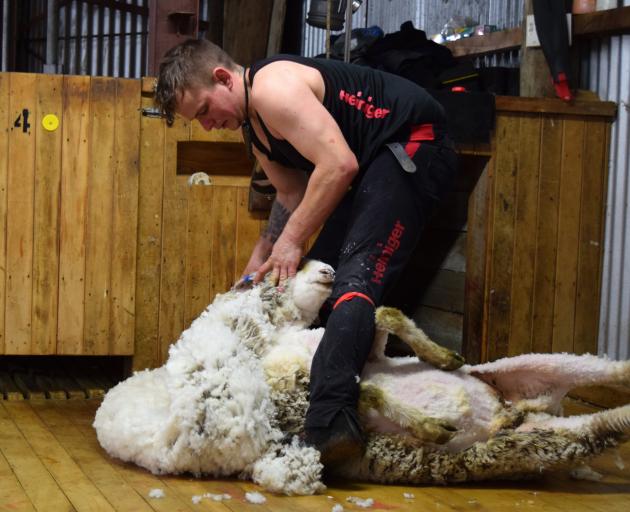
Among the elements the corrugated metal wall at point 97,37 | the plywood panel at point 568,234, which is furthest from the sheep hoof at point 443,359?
the corrugated metal wall at point 97,37

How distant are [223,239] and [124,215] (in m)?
0.49

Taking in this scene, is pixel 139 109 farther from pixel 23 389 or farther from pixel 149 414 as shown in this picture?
pixel 149 414

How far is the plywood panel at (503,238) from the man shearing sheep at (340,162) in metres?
1.38

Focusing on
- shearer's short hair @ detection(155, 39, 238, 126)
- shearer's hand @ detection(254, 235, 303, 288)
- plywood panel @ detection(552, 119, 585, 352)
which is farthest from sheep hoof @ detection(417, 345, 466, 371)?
plywood panel @ detection(552, 119, 585, 352)

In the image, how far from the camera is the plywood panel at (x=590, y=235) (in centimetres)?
454

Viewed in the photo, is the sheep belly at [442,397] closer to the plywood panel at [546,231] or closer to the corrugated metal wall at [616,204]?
the plywood panel at [546,231]

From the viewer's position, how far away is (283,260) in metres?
2.98

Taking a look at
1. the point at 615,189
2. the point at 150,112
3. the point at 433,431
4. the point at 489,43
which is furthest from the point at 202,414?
the point at 489,43

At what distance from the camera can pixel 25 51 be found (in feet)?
46.1

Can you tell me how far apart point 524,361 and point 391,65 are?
88.2 inches

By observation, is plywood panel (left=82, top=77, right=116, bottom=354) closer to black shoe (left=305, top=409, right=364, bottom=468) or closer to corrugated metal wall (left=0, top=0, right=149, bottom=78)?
black shoe (left=305, top=409, right=364, bottom=468)

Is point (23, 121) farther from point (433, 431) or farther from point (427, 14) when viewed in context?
point (427, 14)

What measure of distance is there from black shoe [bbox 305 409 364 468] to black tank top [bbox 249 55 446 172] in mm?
871

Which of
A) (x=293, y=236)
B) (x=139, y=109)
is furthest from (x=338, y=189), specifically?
(x=139, y=109)
